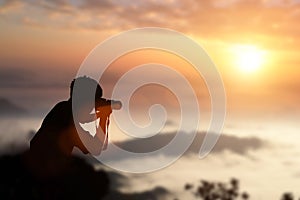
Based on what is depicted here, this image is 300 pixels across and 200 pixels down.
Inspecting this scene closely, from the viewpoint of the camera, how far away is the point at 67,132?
18.5 meters

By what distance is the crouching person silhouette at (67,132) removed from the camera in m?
18.2

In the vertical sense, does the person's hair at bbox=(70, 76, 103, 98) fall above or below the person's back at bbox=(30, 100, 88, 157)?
above

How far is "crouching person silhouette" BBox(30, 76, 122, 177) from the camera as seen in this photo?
1825cm

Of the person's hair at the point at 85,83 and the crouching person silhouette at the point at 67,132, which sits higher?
the person's hair at the point at 85,83

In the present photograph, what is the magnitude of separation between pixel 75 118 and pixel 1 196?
12.5 feet

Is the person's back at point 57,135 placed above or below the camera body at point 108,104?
below

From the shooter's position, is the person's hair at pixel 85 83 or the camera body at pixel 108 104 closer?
the person's hair at pixel 85 83

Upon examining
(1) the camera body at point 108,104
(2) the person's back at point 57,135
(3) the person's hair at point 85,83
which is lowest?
(2) the person's back at point 57,135

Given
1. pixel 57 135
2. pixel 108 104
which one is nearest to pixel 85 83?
pixel 108 104

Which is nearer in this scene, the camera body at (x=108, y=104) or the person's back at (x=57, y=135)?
the person's back at (x=57, y=135)

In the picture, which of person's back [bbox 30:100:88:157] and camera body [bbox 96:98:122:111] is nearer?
person's back [bbox 30:100:88:157]

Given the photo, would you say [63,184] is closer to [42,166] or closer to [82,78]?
[42,166]

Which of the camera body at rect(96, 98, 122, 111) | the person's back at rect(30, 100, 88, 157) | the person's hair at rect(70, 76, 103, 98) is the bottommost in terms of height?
the person's back at rect(30, 100, 88, 157)

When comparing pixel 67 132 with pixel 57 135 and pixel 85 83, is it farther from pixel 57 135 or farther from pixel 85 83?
pixel 85 83
